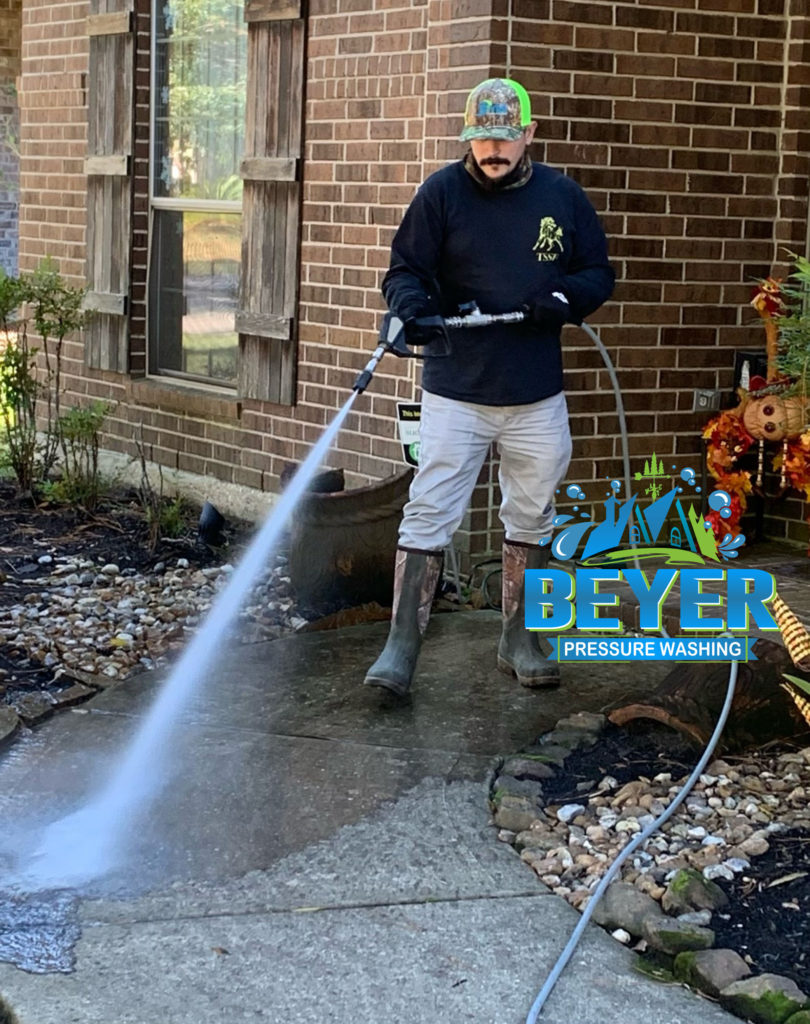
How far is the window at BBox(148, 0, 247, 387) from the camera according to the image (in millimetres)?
9094

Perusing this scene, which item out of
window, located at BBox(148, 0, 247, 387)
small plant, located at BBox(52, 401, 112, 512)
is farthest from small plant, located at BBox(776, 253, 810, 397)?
small plant, located at BBox(52, 401, 112, 512)

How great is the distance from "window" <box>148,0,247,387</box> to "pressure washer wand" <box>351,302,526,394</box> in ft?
11.5

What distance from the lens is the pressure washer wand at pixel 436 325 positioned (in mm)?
5434

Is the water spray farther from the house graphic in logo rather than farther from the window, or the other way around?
the window

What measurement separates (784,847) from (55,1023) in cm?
200

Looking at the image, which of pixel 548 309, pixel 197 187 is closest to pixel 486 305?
pixel 548 309

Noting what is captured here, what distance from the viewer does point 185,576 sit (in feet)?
26.4

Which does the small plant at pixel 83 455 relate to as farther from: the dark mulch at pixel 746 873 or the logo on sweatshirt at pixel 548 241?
the dark mulch at pixel 746 873

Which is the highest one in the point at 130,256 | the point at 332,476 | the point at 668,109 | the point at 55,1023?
the point at 668,109

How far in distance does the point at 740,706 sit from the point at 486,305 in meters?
1.60

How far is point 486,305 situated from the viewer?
5668 mm

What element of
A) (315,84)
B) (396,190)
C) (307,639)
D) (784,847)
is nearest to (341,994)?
(784,847)

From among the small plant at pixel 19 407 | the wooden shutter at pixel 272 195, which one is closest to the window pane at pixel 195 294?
the wooden shutter at pixel 272 195

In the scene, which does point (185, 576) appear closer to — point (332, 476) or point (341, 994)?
point (332, 476)
